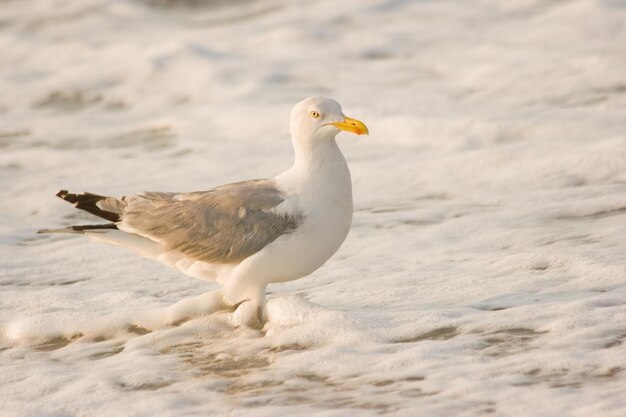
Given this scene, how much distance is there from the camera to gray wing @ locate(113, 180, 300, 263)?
6.33 meters

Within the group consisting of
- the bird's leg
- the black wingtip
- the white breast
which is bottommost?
the bird's leg


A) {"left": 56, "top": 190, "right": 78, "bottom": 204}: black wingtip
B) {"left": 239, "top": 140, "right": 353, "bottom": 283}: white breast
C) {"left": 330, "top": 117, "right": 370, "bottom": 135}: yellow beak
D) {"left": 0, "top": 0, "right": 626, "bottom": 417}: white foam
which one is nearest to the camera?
{"left": 0, "top": 0, "right": 626, "bottom": 417}: white foam

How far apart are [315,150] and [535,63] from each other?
600cm

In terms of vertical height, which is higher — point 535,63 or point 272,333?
point 535,63

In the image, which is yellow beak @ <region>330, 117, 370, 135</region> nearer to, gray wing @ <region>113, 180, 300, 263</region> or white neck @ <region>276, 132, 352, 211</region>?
white neck @ <region>276, 132, 352, 211</region>

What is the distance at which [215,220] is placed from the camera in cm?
652

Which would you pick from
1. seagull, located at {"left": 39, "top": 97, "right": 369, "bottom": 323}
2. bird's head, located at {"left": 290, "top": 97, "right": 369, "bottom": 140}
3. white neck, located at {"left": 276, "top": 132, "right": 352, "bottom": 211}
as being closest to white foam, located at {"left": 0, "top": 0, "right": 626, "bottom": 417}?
seagull, located at {"left": 39, "top": 97, "right": 369, "bottom": 323}

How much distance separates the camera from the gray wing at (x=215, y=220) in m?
6.33

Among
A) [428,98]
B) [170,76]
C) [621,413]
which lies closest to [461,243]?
[621,413]

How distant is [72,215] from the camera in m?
9.44

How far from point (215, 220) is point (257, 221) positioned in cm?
30

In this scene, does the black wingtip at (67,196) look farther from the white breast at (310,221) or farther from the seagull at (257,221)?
the white breast at (310,221)

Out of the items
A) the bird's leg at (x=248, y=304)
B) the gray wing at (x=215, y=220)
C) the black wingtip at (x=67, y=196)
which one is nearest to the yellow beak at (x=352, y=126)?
the gray wing at (x=215, y=220)

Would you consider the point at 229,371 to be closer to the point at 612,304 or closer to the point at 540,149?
the point at 612,304
